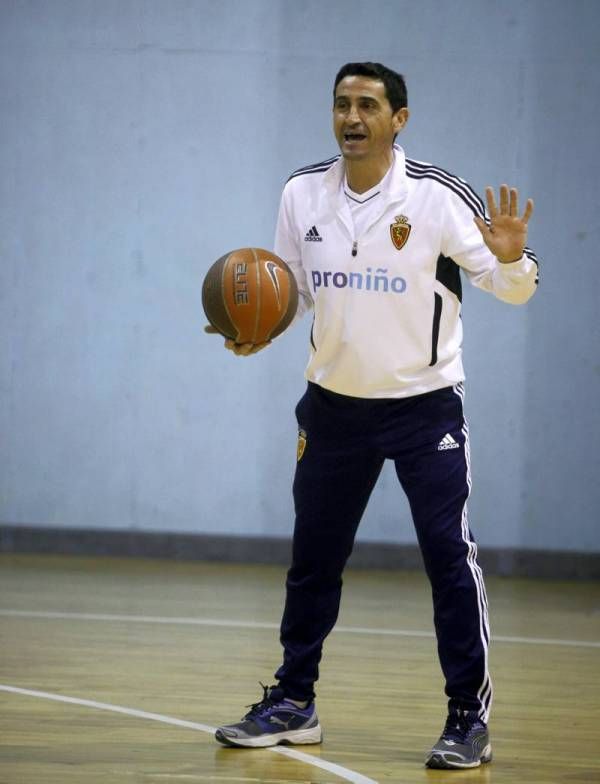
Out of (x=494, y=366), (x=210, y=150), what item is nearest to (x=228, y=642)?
(x=494, y=366)

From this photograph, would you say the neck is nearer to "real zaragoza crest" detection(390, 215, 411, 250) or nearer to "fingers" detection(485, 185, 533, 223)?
"real zaragoza crest" detection(390, 215, 411, 250)

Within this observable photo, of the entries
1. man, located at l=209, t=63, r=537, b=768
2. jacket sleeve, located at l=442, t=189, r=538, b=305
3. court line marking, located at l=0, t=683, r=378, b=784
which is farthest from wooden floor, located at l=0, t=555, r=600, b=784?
jacket sleeve, located at l=442, t=189, r=538, b=305

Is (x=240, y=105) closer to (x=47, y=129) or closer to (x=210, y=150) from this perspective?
(x=210, y=150)

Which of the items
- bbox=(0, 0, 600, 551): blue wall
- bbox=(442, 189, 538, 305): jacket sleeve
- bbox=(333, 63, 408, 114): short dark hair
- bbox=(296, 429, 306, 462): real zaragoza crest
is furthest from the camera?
bbox=(0, 0, 600, 551): blue wall

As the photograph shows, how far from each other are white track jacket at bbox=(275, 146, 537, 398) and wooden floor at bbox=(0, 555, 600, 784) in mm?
1068

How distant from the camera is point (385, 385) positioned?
12.8 ft

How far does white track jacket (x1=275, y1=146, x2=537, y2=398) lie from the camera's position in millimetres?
3869

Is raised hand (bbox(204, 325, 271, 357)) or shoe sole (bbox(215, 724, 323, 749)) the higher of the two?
raised hand (bbox(204, 325, 271, 357))

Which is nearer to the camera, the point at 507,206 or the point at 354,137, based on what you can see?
the point at 507,206

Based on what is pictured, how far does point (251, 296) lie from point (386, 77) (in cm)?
74

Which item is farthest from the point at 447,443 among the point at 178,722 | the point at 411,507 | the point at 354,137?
the point at 178,722

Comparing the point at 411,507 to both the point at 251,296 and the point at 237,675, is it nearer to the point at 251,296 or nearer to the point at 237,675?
the point at 251,296

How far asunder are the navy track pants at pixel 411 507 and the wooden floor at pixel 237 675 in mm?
275

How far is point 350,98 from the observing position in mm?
3912
